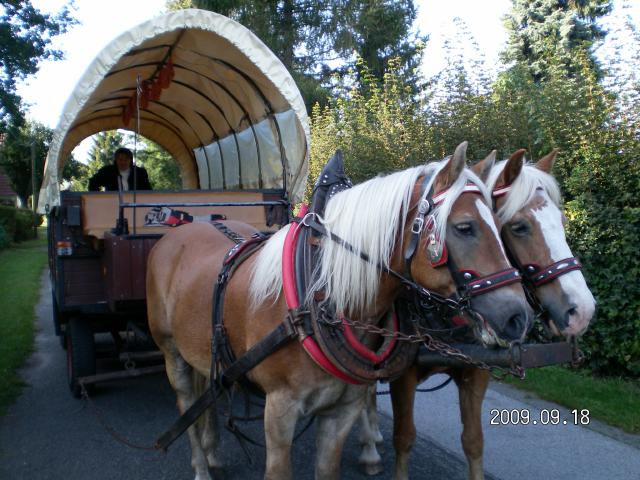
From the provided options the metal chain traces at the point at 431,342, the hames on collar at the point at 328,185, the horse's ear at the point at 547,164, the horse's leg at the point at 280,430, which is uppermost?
the horse's ear at the point at 547,164

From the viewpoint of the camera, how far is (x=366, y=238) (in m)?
2.34

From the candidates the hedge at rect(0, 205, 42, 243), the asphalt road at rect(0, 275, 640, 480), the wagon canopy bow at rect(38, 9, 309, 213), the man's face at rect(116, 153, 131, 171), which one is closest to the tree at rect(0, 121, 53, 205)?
the hedge at rect(0, 205, 42, 243)

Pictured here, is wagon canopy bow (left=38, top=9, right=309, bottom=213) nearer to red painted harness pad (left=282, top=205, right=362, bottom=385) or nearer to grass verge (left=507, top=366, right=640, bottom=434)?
red painted harness pad (left=282, top=205, right=362, bottom=385)

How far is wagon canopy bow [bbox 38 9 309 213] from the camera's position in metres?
4.32

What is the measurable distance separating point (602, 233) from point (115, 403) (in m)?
4.49

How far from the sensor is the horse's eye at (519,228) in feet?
8.30

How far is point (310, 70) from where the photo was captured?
1845cm

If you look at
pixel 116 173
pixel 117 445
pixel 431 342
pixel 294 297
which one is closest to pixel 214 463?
pixel 117 445

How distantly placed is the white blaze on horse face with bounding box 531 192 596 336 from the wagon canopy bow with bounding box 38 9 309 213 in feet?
8.81

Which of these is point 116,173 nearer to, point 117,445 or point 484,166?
point 117,445

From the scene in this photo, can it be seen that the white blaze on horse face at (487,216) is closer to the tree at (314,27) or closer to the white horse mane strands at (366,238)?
the white horse mane strands at (366,238)

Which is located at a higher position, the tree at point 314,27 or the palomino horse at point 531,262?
the tree at point 314,27

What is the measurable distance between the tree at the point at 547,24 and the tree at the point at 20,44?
40.5ft

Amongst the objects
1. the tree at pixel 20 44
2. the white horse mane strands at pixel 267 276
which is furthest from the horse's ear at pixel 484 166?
the tree at pixel 20 44
